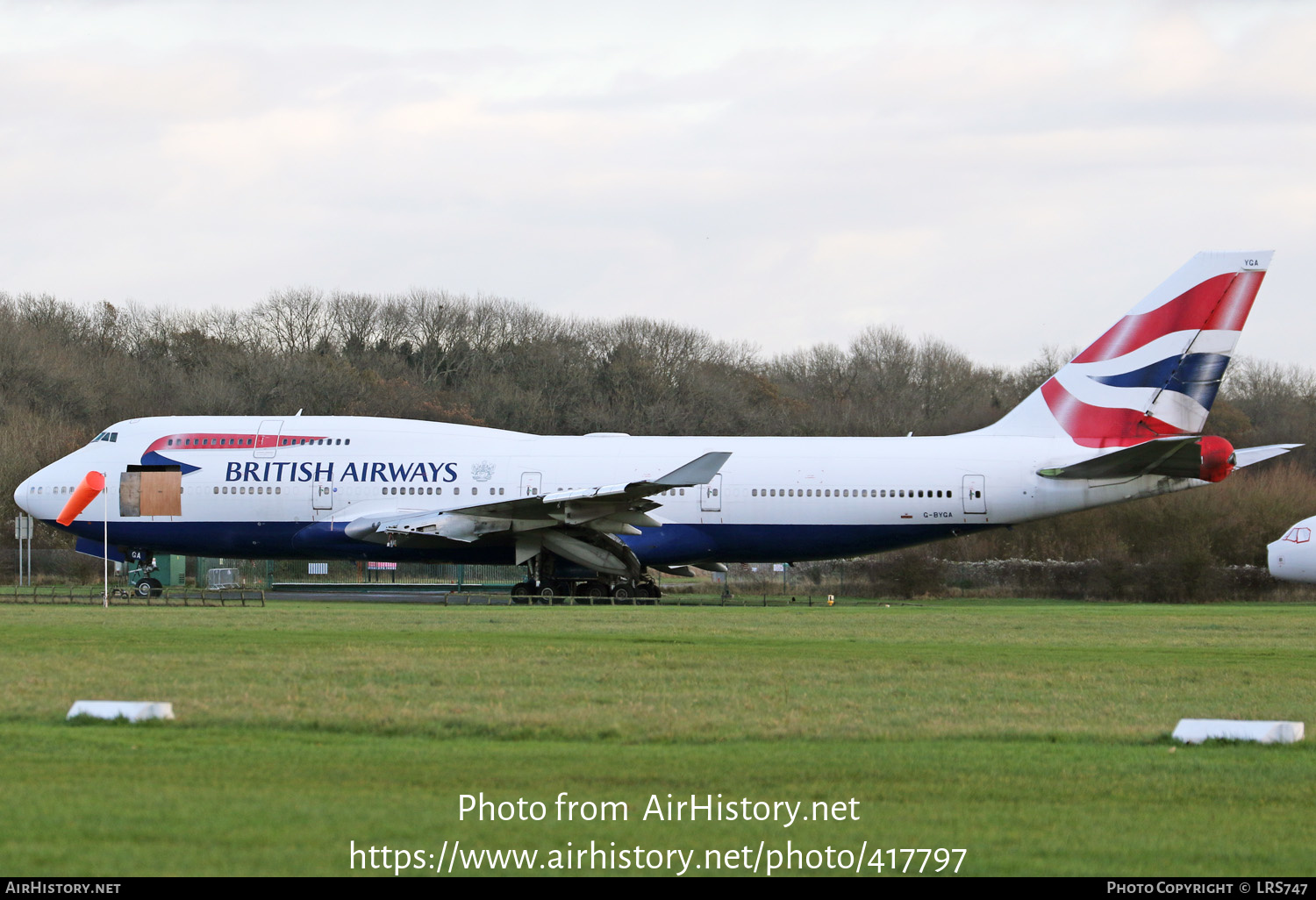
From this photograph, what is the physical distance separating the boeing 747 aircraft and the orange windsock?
76mm

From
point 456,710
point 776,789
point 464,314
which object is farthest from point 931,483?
point 464,314

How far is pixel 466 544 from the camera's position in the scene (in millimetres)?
33594

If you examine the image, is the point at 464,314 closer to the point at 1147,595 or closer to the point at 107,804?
the point at 1147,595

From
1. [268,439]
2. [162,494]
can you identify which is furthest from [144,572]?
[268,439]

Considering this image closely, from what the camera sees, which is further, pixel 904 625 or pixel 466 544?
pixel 466 544

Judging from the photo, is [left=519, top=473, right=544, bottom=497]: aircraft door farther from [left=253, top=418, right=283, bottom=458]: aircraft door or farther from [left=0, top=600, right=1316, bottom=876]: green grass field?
[left=0, top=600, right=1316, bottom=876]: green grass field

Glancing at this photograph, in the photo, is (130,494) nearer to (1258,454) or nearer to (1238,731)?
(1258,454)

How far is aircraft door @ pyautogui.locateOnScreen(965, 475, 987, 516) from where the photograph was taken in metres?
33.5

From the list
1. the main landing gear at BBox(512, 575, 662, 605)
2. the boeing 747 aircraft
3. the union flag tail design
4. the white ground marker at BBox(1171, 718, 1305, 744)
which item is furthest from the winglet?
the white ground marker at BBox(1171, 718, 1305, 744)

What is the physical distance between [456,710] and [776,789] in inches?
152

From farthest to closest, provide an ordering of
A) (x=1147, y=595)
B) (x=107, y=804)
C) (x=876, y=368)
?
(x=876, y=368) < (x=1147, y=595) < (x=107, y=804)

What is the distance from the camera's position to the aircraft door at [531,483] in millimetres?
34000

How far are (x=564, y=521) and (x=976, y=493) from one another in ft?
30.5

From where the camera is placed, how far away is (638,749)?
9992 mm
